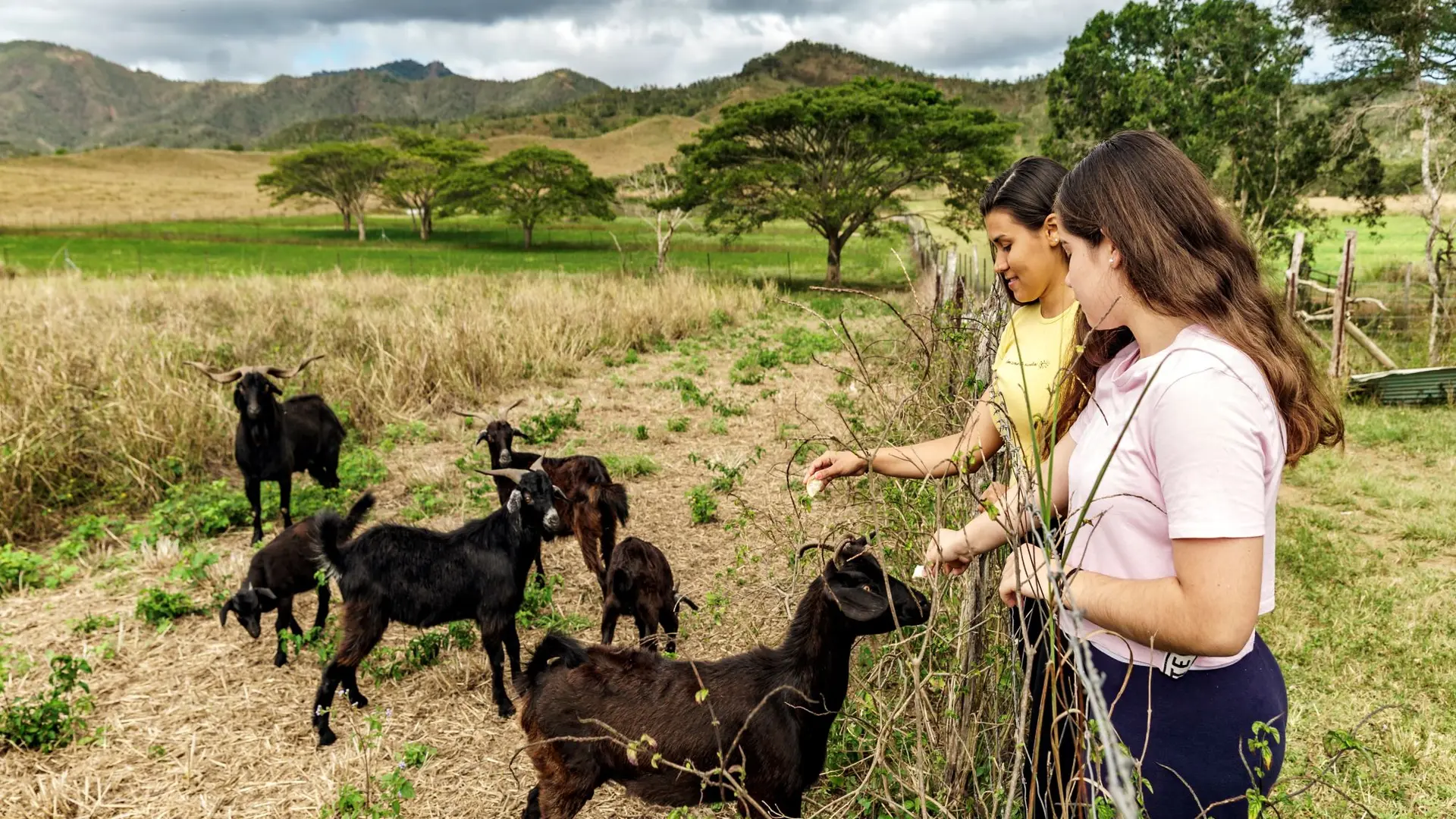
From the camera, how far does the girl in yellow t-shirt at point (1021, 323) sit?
8.37 feet

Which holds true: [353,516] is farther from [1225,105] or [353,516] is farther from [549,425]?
[1225,105]

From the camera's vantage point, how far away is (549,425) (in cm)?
867

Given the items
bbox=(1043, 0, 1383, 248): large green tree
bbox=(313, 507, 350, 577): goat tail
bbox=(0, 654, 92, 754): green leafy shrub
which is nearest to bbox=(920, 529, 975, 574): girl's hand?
bbox=(313, 507, 350, 577): goat tail

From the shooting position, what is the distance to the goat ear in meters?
2.31

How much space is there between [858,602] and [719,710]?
2.27 feet

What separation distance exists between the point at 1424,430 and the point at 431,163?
62.0 meters

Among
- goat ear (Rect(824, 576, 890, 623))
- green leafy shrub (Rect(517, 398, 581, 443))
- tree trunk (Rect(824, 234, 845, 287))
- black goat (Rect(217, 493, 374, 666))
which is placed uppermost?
tree trunk (Rect(824, 234, 845, 287))

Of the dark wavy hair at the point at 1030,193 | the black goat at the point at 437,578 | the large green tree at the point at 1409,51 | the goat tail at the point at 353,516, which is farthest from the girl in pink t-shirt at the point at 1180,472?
the large green tree at the point at 1409,51

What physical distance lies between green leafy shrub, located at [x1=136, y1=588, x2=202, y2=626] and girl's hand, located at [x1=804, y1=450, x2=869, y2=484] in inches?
179

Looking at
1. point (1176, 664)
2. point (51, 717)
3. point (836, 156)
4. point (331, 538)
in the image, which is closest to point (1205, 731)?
point (1176, 664)

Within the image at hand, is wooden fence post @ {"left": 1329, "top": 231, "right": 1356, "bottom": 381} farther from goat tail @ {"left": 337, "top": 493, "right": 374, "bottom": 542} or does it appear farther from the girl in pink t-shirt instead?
goat tail @ {"left": 337, "top": 493, "right": 374, "bottom": 542}

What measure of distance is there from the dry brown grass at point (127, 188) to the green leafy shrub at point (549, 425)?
63.3 m

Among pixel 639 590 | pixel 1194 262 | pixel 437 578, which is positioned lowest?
pixel 639 590

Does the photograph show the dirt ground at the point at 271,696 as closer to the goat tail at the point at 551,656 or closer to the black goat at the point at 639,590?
the black goat at the point at 639,590
